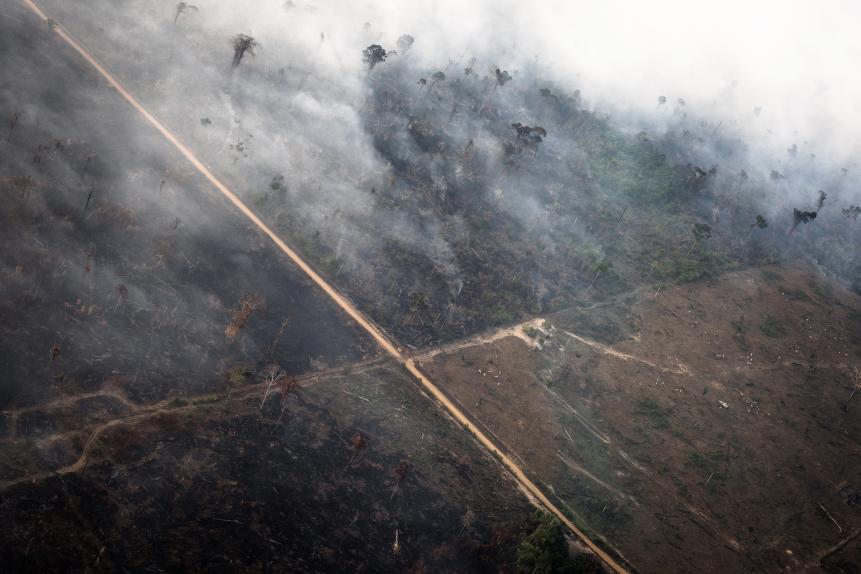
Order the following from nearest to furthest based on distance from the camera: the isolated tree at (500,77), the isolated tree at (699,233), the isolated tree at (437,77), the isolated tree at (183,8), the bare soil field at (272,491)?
the bare soil field at (272,491)
the isolated tree at (699,233)
the isolated tree at (183,8)
the isolated tree at (437,77)
the isolated tree at (500,77)

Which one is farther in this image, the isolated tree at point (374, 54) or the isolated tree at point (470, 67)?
the isolated tree at point (470, 67)

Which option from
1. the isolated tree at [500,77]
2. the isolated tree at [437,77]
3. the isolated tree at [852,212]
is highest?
the isolated tree at [852,212]

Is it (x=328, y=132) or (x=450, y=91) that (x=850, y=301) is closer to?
(x=450, y=91)

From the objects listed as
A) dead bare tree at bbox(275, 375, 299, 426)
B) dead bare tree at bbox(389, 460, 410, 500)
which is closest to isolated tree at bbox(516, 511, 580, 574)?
dead bare tree at bbox(389, 460, 410, 500)

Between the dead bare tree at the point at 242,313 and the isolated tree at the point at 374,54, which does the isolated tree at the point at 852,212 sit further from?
the dead bare tree at the point at 242,313

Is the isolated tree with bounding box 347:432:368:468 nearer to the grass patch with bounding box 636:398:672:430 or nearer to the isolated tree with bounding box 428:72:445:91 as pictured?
the grass patch with bounding box 636:398:672:430

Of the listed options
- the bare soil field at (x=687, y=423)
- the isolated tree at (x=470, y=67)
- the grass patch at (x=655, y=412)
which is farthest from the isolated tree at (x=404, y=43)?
the grass patch at (x=655, y=412)

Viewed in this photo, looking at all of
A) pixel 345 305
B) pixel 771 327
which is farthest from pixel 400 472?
pixel 771 327
